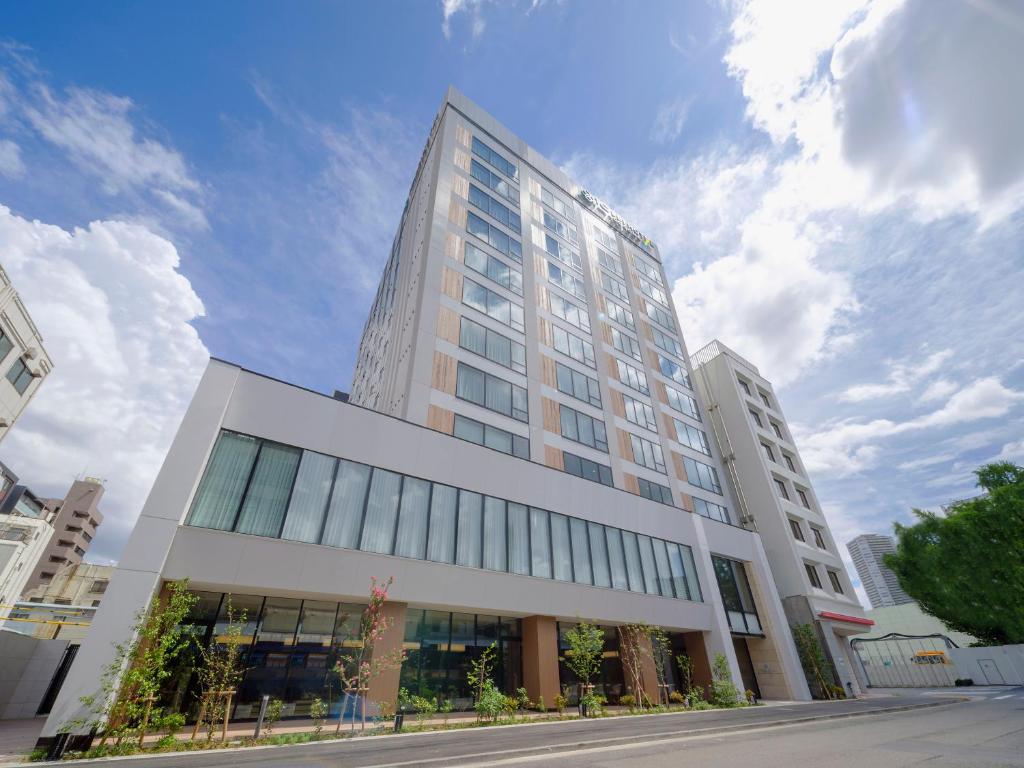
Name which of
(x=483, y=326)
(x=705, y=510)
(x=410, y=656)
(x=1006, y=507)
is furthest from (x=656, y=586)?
(x=1006, y=507)

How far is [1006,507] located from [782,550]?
17934 millimetres

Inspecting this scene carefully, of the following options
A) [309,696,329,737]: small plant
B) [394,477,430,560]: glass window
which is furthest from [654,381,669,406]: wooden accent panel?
[309,696,329,737]: small plant

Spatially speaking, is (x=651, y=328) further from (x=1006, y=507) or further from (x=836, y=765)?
(x=836, y=765)

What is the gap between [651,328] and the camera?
4175cm

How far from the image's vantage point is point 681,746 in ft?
36.2

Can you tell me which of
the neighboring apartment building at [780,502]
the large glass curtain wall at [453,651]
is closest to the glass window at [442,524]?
the large glass curtain wall at [453,651]

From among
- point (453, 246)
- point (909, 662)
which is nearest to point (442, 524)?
point (453, 246)

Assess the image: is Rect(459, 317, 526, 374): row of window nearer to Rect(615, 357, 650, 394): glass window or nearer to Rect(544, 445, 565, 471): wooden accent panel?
Rect(544, 445, 565, 471): wooden accent panel

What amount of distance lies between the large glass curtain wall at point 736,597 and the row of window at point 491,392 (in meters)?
16.1

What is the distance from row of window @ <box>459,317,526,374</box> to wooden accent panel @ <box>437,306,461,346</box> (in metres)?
0.34

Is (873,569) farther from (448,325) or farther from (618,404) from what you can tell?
(448,325)

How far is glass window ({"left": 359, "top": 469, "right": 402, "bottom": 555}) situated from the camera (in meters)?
16.5

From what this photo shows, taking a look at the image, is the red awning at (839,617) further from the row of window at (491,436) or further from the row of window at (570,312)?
the row of window at (570,312)

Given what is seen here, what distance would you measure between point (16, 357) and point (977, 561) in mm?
75182
